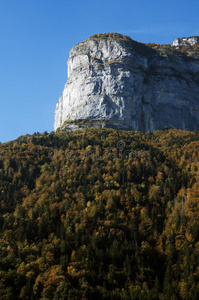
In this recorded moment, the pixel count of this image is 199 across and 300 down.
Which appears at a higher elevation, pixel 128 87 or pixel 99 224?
pixel 128 87

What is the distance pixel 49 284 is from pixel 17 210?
24457 mm

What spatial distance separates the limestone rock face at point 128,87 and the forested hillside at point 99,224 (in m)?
58.4

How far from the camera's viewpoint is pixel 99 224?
6719cm

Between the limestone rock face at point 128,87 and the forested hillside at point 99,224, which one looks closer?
the forested hillside at point 99,224

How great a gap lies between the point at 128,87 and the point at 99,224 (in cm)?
11311

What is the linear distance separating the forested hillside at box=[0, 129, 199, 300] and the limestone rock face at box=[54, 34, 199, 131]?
58387 millimetres

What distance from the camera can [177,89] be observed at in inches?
6973

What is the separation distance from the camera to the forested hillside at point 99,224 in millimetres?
52787

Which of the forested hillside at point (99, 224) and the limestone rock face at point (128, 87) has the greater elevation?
the limestone rock face at point (128, 87)

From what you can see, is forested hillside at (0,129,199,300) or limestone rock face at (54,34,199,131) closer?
forested hillside at (0,129,199,300)

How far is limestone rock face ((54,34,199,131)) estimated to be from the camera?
531 ft

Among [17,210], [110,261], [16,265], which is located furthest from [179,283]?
[17,210]

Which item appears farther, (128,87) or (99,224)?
(128,87)

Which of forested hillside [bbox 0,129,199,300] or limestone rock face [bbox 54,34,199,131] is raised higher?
limestone rock face [bbox 54,34,199,131]
